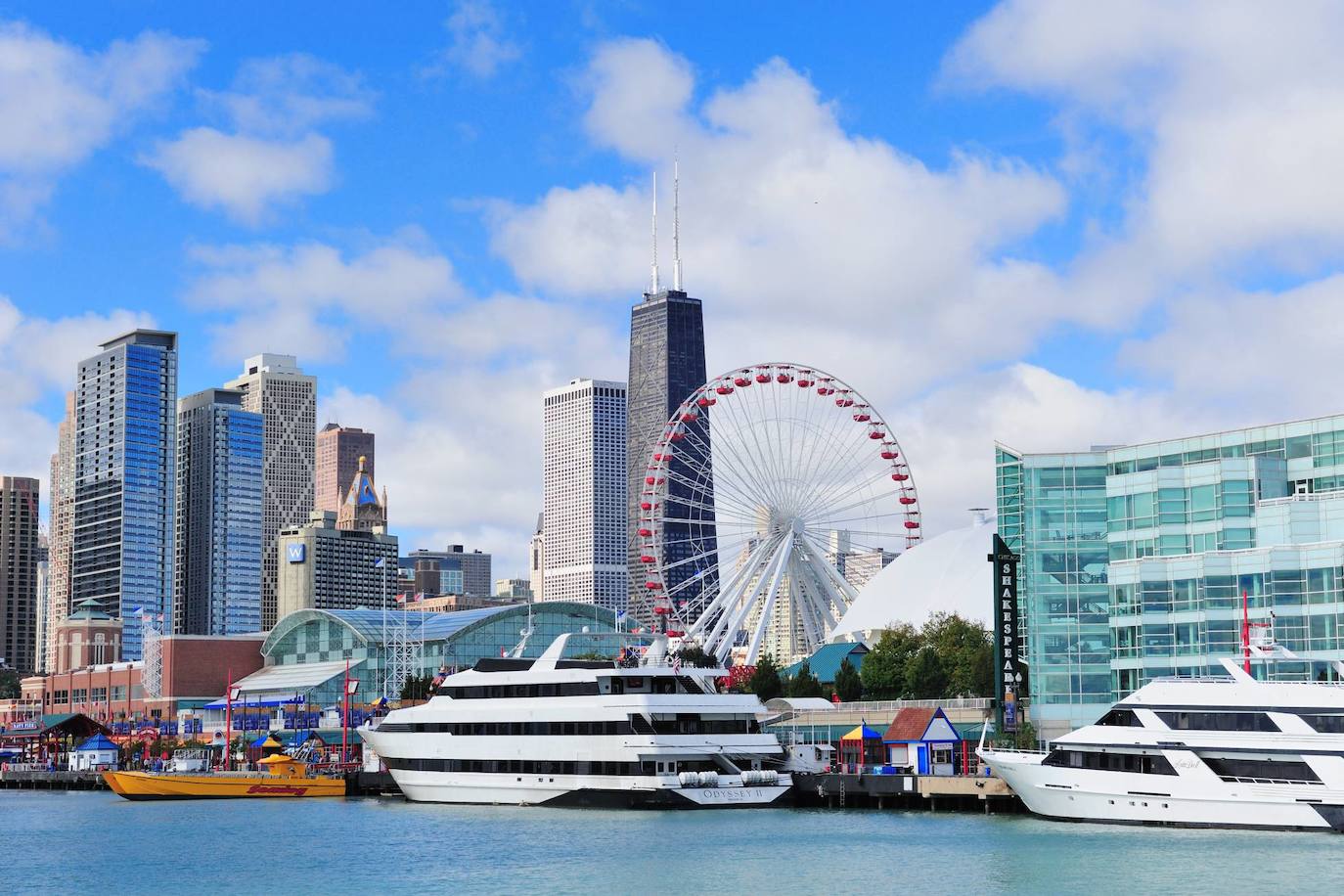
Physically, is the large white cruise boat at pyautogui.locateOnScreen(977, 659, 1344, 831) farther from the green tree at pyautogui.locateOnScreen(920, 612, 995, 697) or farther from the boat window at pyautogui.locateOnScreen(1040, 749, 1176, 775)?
the green tree at pyautogui.locateOnScreen(920, 612, 995, 697)

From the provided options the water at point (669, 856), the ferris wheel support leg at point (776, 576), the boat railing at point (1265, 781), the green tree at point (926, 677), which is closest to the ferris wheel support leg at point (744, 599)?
the ferris wheel support leg at point (776, 576)

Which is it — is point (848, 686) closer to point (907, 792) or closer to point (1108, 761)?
point (907, 792)

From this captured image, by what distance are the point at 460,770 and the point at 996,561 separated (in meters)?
29.4

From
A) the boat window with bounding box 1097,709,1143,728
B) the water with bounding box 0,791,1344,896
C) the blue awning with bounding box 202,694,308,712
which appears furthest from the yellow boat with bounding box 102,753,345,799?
the blue awning with bounding box 202,694,308,712

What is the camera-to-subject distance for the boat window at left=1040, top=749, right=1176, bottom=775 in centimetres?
7062

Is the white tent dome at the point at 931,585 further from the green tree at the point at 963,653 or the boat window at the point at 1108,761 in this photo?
the boat window at the point at 1108,761

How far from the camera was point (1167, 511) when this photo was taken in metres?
93.3

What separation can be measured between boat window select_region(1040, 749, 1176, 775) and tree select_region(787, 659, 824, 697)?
51720 millimetres

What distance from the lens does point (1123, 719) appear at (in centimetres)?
7169

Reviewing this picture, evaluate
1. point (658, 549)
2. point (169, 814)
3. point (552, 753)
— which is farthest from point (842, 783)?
point (658, 549)

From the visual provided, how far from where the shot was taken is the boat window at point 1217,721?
69.0 m

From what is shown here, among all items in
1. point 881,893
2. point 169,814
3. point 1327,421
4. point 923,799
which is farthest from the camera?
point 169,814

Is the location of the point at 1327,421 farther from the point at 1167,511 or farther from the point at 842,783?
the point at 842,783

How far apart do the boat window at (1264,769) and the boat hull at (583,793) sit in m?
23.2
